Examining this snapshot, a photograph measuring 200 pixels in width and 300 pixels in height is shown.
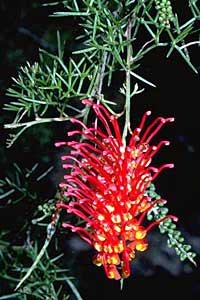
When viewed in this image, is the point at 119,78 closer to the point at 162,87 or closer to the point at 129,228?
the point at 162,87

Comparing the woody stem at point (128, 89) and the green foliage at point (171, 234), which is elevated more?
the woody stem at point (128, 89)

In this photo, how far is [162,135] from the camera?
178 cm

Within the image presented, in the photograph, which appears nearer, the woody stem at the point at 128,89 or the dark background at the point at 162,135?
the woody stem at the point at 128,89

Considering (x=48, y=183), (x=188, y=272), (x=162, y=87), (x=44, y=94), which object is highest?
(x=44, y=94)

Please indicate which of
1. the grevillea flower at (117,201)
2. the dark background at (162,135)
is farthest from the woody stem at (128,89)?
the dark background at (162,135)

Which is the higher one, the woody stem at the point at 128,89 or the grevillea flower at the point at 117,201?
the woody stem at the point at 128,89

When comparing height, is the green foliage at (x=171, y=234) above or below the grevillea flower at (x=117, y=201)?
below

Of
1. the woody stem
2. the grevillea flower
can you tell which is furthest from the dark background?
the grevillea flower

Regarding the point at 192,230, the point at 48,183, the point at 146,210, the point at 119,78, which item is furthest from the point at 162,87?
the point at 146,210

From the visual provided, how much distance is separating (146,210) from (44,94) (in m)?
0.25

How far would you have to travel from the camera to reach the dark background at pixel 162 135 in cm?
160

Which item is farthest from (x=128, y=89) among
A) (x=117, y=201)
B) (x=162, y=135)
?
(x=162, y=135)

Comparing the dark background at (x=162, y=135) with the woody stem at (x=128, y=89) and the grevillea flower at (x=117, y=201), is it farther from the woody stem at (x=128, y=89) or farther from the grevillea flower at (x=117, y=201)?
the grevillea flower at (x=117, y=201)

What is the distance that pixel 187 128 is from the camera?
175 cm
